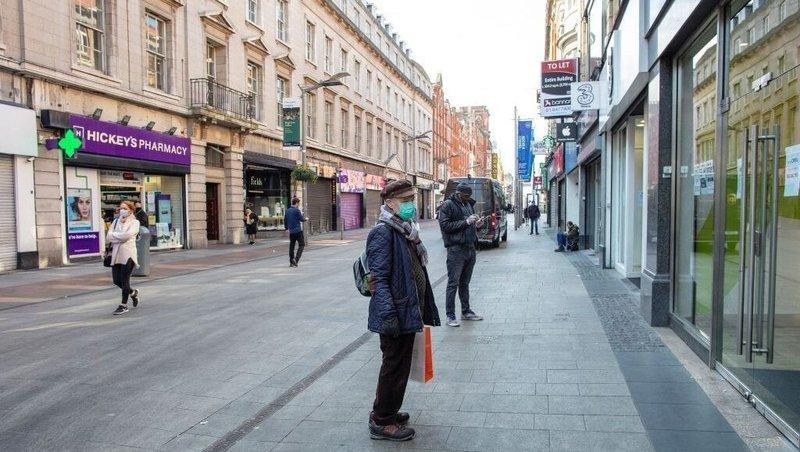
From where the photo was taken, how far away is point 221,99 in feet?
71.0

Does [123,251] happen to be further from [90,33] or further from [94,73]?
[90,33]

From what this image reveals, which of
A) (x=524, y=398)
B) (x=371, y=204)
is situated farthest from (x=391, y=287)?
(x=371, y=204)

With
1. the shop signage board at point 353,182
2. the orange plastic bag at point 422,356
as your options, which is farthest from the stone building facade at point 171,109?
the orange plastic bag at point 422,356

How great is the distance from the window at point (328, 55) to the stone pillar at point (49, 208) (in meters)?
20.5

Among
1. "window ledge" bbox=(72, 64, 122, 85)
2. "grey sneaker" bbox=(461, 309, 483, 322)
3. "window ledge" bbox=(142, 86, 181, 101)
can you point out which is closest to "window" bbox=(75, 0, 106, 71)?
"window ledge" bbox=(72, 64, 122, 85)

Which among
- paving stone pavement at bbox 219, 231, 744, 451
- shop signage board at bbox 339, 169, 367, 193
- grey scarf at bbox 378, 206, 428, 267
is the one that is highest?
shop signage board at bbox 339, 169, 367, 193

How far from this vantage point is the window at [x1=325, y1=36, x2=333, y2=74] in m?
33.2

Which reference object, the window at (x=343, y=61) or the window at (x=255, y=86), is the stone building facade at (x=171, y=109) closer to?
the window at (x=255, y=86)

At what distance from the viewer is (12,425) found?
4109mm

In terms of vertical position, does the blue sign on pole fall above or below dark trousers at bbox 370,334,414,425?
above

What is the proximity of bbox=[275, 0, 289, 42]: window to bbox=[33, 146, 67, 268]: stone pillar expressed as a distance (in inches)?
582

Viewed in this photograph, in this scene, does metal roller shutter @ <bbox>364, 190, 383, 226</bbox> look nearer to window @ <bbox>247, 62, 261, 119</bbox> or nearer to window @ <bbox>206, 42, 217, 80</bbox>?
window @ <bbox>247, 62, 261, 119</bbox>

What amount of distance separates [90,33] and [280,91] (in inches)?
462

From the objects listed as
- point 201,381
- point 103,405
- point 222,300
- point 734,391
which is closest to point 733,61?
point 734,391
